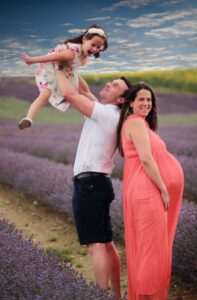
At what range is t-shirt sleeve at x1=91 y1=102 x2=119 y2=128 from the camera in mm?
3160

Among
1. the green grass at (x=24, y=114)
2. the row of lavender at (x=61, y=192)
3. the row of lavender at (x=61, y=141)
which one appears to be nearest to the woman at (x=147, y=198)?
the row of lavender at (x=61, y=192)

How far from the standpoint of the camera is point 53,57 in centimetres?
332

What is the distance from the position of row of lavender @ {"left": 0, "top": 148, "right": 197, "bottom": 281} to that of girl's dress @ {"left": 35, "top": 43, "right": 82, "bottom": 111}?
1.46 m

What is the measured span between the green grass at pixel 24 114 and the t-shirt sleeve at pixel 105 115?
884cm

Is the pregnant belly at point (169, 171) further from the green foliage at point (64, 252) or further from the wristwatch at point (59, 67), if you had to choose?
the green foliage at point (64, 252)

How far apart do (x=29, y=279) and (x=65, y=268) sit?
0.46 m

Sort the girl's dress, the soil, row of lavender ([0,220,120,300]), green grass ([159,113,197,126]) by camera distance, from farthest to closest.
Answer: green grass ([159,113,197,126]) < the soil < the girl's dress < row of lavender ([0,220,120,300])

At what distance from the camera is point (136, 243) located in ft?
10.1


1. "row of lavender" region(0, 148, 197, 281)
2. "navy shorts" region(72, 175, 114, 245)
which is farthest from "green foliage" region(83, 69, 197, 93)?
"navy shorts" region(72, 175, 114, 245)

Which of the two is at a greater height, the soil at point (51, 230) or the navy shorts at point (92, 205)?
the navy shorts at point (92, 205)

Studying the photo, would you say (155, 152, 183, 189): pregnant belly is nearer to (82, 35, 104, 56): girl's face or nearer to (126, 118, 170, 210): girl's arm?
(126, 118, 170, 210): girl's arm

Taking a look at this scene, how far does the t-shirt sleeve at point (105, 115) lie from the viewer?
124 inches

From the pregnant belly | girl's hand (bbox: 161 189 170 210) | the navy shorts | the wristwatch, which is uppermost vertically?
the wristwatch

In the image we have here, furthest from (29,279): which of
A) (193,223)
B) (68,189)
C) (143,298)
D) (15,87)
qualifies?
(15,87)
